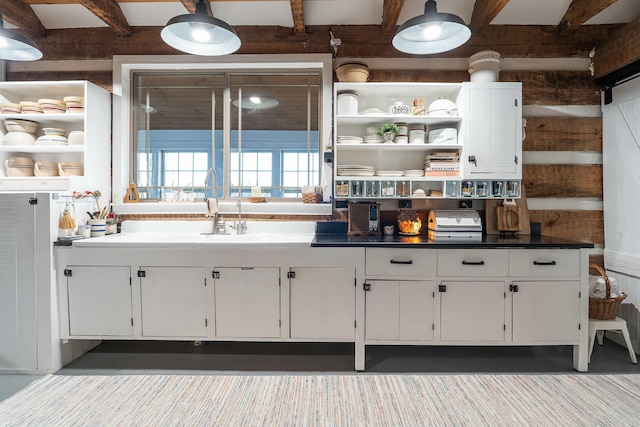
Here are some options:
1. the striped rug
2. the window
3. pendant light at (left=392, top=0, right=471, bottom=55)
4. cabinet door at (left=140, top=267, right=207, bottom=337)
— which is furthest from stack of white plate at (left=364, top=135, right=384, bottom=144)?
the striped rug

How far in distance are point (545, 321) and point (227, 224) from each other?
2649 millimetres

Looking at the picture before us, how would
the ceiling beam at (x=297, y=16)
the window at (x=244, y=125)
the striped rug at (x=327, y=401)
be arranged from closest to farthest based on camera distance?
1. the striped rug at (x=327, y=401)
2. the ceiling beam at (x=297, y=16)
3. the window at (x=244, y=125)

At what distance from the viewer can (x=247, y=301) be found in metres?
2.67

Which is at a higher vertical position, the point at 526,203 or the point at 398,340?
the point at 526,203

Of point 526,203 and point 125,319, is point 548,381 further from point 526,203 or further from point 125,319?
point 125,319

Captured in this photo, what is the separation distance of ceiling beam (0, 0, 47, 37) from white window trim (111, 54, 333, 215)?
29.2 inches

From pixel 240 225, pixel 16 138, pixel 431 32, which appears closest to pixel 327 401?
pixel 240 225

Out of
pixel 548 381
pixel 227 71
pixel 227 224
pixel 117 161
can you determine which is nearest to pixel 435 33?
pixel 227 71

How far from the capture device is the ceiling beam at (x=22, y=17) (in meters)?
3.03

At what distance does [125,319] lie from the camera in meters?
2.69

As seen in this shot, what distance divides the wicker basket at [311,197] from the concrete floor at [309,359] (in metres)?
1.25

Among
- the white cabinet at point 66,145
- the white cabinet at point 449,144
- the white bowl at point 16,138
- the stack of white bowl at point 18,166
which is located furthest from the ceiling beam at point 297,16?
the stack of white bowl at point 18,166

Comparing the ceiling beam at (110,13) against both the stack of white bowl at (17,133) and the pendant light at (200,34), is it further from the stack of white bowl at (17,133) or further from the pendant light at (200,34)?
the stack of white bowl at (17,133)

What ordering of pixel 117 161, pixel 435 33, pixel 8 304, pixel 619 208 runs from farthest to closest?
pixel 117 161 → pixel 619 208 → pixel 8 304 → pixel 435 33
